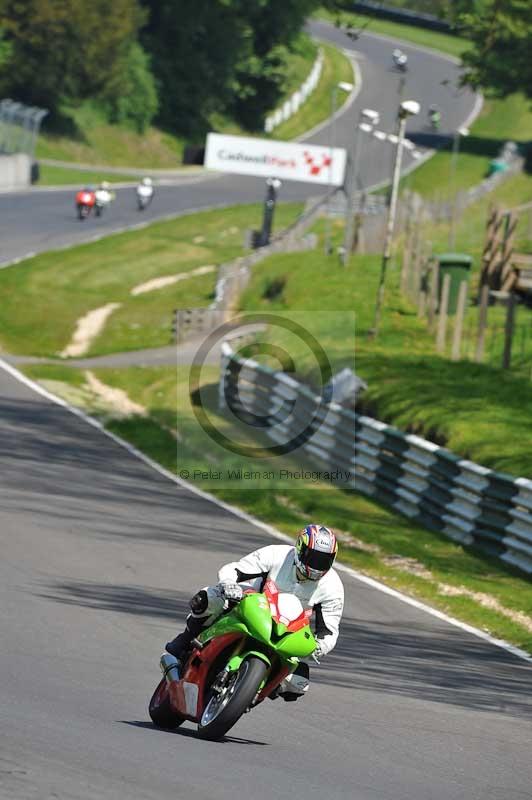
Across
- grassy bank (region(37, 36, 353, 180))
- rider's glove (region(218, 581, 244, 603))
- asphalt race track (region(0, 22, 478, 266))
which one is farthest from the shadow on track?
grassy bank (region(37, 36, 353, 180))

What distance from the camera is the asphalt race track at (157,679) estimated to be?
303 inches

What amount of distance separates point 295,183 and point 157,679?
2839 inches

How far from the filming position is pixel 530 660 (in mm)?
14219

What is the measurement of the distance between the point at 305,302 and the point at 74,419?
1265 cm

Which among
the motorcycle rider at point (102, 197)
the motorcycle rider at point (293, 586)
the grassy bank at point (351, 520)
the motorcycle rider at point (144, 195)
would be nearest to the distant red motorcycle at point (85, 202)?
the motorcycle rider at point (102, 197)

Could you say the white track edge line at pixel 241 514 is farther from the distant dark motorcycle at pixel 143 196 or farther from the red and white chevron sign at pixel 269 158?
the distant dark motorcycle at pixel 143 196

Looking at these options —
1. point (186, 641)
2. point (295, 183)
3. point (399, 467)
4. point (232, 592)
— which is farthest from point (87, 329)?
point (295, 183)

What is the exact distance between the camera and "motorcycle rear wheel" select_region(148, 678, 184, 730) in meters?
9.36

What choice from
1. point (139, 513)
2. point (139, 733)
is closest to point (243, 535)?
point (139, 513)

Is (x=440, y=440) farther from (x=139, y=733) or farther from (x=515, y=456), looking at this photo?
(x=139, y=733)

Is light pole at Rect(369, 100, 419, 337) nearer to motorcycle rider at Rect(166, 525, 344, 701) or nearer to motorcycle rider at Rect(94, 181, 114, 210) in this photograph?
motorcycle rider at Rect(166, 525, 344, 701)

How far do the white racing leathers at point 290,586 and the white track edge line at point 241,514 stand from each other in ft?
17.6

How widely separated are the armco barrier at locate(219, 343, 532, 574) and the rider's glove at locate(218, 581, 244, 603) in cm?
1006

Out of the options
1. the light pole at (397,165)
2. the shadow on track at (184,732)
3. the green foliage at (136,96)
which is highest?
the green foliage at (136,96)
